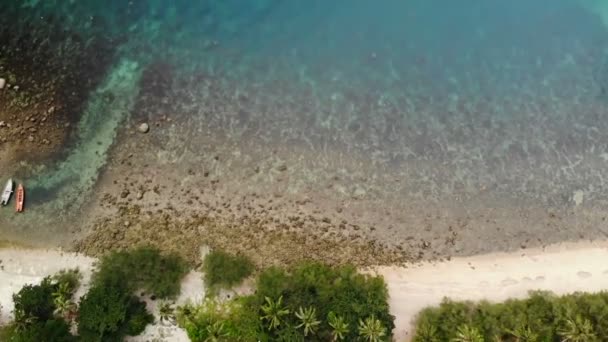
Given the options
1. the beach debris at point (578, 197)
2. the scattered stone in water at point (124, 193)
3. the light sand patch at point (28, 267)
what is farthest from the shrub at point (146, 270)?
the beach debris at point (578, 197)

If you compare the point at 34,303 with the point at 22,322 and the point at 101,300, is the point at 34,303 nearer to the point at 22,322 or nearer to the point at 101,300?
the point at 22,322

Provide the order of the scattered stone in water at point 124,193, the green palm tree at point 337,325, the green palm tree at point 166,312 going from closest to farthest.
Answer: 1. the green palm tree at point 337,325
2. the green palm tree at point 166,312
3. the scattered stone in water at point 124,193

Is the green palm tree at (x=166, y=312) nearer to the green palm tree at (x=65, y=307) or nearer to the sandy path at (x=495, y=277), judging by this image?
the green palm tree at (x=65, y=307)

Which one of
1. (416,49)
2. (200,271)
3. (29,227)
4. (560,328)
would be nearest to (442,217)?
(560,328)

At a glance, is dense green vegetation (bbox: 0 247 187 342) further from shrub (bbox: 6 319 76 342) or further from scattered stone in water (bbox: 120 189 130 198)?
scattered stone in water (bbox: 120 189 130 198)

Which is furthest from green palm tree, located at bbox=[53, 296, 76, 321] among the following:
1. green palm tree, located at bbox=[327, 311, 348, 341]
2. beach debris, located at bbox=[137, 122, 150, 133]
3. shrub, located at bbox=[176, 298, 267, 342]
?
green palm tree, located at bbox=[327, 311, 348, 341]
